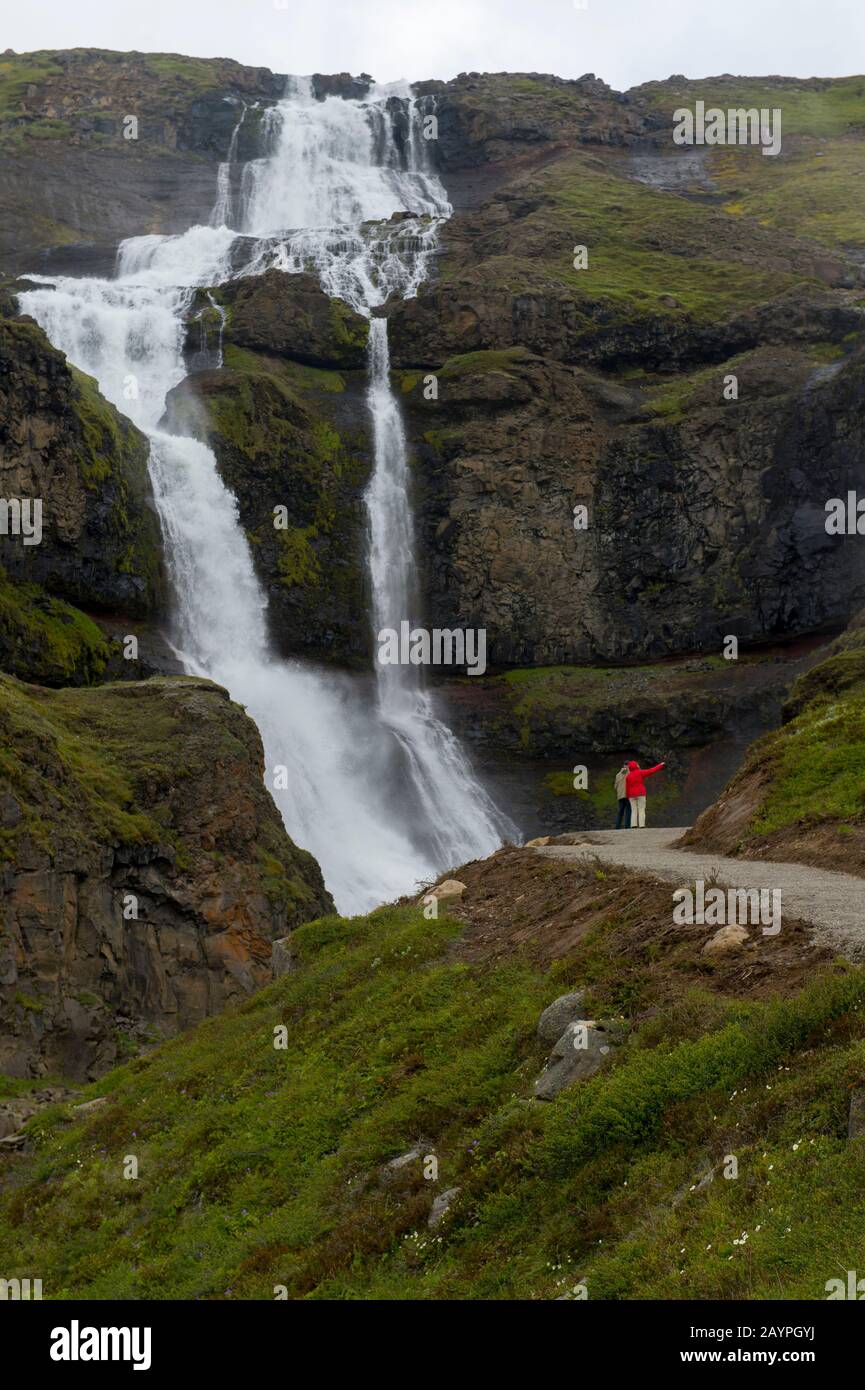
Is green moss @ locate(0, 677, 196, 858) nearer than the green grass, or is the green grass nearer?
green moss @ locate(0, 677, 196, 858)

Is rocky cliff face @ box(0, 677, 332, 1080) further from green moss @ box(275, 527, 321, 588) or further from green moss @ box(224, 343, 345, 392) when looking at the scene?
green moss @ box(224, 343, 345, 392)

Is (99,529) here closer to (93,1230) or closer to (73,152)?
(93,1230)

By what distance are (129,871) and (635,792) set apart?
1100 centimetres

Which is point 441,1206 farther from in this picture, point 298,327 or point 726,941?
point 298,327

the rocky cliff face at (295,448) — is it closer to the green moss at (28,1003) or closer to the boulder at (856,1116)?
the green moss at (28,1003)

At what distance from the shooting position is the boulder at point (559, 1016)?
9.97m

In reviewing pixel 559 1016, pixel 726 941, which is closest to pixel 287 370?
pixel 559 1016

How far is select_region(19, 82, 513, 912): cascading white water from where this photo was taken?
43.0m

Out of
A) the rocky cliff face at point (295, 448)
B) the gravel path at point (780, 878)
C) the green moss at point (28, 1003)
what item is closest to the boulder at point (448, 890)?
the gravel path at point (780, 878)

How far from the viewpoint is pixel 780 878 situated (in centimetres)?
1345

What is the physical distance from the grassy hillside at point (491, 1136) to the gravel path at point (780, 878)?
1.54 ft

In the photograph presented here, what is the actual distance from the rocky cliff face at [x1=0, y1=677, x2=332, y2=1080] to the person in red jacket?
8.61 metres

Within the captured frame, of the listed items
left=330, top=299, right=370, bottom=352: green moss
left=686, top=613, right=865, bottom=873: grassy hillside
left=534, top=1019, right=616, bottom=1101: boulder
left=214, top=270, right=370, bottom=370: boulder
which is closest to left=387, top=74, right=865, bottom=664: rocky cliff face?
left=330, top=299, right=370, bottom=352: green moss
